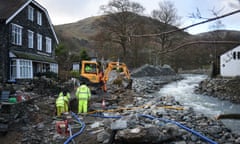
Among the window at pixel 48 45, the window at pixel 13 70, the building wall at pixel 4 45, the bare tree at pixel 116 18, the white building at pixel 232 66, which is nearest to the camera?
the building wall at pixel 4 45

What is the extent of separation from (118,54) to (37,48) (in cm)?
1999

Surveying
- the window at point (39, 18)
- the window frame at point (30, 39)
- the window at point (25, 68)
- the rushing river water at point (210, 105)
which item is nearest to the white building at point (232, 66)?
the rushing river water at point (210, 105)

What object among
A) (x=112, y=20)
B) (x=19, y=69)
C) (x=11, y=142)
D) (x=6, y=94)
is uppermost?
(x=112, y=20)

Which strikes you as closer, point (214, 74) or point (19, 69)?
point (19, 69)

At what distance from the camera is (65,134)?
919cm

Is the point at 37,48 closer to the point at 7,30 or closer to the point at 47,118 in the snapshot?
the point at 7,30

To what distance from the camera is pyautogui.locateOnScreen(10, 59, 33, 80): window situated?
21969 millimetres

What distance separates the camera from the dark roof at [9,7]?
72.0ft

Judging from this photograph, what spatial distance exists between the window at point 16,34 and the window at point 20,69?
178 centimetres

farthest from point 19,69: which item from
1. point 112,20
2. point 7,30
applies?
point 112,20

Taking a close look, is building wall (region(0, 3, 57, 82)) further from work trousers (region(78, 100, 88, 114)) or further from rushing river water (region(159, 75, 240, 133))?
rushing river water (region(159, 75, 240, 133))

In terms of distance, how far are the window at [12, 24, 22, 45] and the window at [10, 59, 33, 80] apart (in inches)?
70.1

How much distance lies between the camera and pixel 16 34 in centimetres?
Result: 2311

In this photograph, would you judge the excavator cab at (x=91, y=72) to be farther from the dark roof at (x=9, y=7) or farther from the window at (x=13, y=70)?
the dark roof at (x=9, y=7)
